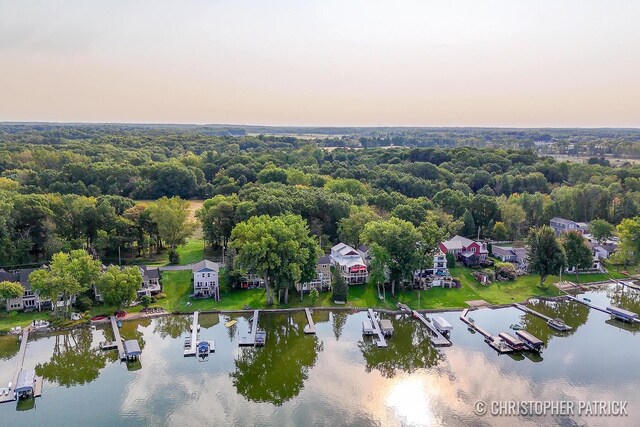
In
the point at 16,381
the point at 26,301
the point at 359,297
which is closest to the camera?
the point at 16,381

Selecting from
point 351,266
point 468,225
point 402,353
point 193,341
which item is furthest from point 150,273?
point 468,225

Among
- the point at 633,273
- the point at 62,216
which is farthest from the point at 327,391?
the point at 633,273

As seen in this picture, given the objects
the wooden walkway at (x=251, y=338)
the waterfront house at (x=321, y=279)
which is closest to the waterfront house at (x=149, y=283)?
the wooden walkway at (x=251, y=338)

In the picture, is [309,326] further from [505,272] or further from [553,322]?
[505,272]

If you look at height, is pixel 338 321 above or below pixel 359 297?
below

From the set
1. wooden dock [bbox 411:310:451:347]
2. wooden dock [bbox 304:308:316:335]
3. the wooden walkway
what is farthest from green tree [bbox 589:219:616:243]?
the wooden walkway

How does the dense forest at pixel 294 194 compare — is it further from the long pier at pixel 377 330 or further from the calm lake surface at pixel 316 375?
the calm lake surface at pixel 316 375
